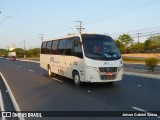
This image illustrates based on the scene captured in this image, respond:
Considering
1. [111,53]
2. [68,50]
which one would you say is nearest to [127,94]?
[111,53]

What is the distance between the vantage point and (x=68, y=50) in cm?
1664

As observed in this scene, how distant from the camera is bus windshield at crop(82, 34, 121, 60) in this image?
14.3 meters

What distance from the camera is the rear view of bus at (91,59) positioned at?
45.9ft

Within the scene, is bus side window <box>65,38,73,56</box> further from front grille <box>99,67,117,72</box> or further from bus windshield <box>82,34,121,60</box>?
front grille <box>99,67,117,72</box>

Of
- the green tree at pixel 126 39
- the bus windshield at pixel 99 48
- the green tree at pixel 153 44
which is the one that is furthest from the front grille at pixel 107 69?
the green tree at pixel 126 39

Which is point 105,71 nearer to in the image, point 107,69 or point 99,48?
point 107,69

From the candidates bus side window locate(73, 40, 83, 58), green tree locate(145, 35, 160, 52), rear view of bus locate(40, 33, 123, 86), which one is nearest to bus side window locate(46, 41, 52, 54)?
rear view of bus locate(40, 33, 123, 86)

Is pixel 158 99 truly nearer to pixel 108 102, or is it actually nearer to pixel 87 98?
pixel 108 102

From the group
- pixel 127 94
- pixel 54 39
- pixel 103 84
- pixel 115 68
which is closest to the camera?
pixel 127 94

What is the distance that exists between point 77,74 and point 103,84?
70.5 inches

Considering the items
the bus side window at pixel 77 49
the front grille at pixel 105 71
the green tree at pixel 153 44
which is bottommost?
the front grille at pixel 105 71

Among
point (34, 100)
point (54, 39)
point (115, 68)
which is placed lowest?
point (34, 100)

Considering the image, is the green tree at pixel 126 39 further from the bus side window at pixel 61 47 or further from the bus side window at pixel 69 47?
the bus side window at pixel 69 47

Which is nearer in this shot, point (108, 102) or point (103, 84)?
point (108, 102)
